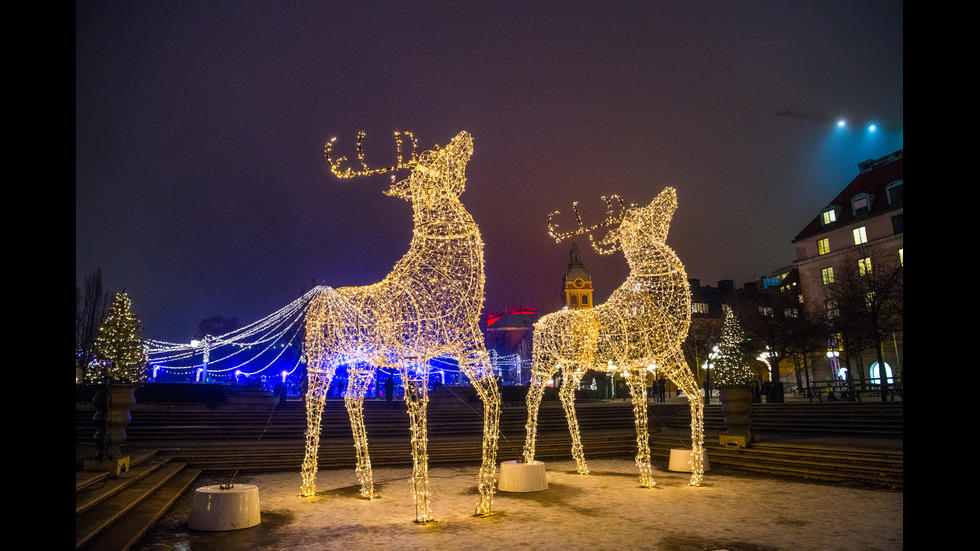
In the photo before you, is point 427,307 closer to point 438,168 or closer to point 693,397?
point 438,168

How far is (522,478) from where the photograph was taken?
29.8 ft

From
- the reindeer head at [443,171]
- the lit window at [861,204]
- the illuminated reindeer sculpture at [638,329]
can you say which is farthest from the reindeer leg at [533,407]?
the lit window at [861,204]

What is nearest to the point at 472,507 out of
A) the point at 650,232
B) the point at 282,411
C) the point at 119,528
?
the point at 119,528

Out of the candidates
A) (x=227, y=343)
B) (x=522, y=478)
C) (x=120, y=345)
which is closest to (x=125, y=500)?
(x=522, y=478)

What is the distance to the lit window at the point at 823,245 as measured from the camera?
33.0 metres

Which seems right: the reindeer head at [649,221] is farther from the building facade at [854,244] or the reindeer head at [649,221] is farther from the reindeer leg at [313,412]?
the building facade at [854,244]

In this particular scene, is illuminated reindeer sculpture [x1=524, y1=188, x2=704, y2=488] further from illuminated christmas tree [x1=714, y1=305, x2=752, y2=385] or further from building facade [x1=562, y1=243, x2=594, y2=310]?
building facade [x1=562, y1=243, x2=594, y2=310]

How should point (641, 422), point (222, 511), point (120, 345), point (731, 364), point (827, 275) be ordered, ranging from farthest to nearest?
point (827, 275) < point (120, 345) < point (731, 364) < point (641, 422) < point (222, 511)

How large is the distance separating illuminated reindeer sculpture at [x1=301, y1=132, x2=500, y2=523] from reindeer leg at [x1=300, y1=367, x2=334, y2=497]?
51cm

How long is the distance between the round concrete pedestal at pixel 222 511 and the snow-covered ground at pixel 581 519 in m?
0.10

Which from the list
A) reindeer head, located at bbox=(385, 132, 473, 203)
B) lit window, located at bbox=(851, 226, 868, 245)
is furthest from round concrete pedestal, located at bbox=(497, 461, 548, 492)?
lit window, located at bbox=(851, 226, 868, 245)

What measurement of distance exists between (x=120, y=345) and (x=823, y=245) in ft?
115

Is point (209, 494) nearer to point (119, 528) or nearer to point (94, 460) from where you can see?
point (119, 528)
